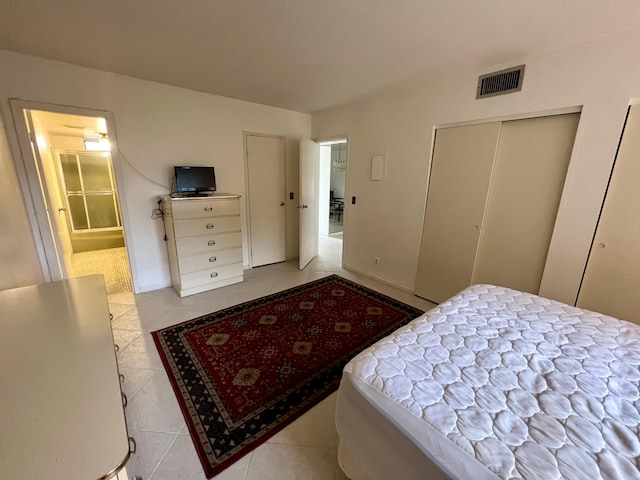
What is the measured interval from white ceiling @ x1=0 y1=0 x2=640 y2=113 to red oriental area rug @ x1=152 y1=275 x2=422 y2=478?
2368 mm

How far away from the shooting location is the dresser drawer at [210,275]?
3.01 meters

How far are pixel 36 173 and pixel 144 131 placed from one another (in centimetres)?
103

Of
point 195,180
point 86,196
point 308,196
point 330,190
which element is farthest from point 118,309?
point 330,190

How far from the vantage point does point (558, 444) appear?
0.75 m

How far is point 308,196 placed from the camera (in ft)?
12.9

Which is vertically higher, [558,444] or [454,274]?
[558,444]

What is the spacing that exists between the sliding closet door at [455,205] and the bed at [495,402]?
4.42ft

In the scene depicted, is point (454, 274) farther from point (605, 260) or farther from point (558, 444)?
point (558, 444)

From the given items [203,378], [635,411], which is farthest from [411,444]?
[203,378]

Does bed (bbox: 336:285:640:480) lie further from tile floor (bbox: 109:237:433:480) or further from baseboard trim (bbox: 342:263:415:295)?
baseboard trim (bbox: 342:263:415:295)

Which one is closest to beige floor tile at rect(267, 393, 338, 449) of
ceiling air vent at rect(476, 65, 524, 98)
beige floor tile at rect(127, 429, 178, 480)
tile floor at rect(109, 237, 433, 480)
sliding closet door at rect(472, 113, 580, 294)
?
tile floor at rect(109, 237, 433, 480)

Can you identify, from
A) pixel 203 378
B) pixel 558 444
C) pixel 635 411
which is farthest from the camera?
pixel 203 378

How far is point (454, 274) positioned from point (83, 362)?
117 inches

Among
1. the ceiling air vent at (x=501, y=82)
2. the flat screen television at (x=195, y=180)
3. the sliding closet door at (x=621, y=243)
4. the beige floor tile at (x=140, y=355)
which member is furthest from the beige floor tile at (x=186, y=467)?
the ceiling air vent at (x=501, y=82)
